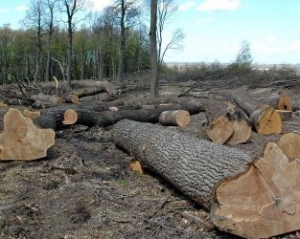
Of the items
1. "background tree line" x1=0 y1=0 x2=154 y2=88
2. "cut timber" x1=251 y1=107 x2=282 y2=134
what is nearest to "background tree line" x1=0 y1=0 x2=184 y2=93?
"background tree line" x1=0 y1=0 x2=154 y2=88

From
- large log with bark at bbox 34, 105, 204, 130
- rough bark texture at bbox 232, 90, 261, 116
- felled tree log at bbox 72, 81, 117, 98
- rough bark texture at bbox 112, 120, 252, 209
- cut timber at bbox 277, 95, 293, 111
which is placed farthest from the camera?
felled tree log at bbox 72, 81, 117, 98

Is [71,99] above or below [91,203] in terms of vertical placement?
above

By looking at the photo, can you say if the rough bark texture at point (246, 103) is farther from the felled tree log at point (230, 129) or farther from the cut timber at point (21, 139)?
the cut timber at point (21, 139)

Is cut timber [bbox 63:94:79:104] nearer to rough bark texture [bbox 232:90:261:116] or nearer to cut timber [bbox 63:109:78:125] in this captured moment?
rough bark texture [bbox 232:90:261:116]

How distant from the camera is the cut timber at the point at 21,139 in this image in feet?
20.2

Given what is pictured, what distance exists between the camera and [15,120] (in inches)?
249

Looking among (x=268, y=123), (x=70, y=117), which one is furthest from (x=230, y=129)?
(x=70, y=117)

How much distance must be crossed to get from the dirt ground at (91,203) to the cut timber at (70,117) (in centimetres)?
214

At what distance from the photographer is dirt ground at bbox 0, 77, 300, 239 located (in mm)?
3717

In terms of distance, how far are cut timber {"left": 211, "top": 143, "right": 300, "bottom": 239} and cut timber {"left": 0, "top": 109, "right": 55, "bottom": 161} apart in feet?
11.6

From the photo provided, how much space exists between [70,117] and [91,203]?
4683mm

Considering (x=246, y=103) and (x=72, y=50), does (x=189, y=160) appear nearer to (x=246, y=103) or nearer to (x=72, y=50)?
(x=246, y=103)

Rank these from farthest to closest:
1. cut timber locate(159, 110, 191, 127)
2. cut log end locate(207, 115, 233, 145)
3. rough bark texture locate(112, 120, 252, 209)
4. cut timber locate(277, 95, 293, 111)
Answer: cut timber locate(277, 95, 293, 111)
cut timber locate(159, 110, 191, 127)
cut log end locate(207, 115, 233, 145)
rough bark texture locate(112, 120, 252, 209)

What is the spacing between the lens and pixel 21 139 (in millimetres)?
6191
